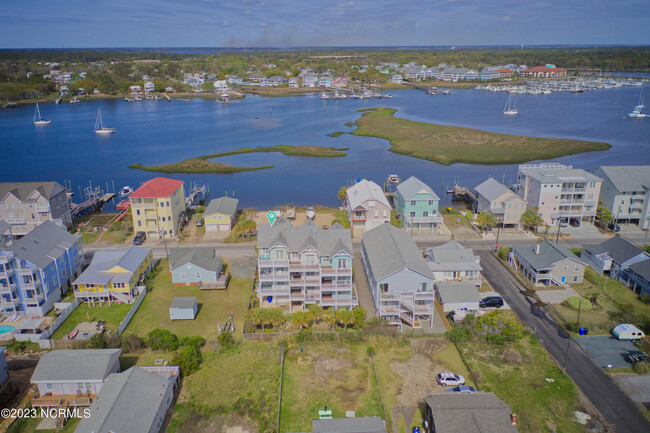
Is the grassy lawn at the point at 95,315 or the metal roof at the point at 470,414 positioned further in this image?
the grassy lawn at the point at 95,315

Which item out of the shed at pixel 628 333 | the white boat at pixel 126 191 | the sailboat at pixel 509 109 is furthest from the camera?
the sailboat at pixel 509 109

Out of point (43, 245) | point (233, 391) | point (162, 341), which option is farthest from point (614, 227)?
point (43, 245)

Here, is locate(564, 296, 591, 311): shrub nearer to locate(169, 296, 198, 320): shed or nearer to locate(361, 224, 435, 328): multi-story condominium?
locate(361, 224, 435, 328): multi-story condominium

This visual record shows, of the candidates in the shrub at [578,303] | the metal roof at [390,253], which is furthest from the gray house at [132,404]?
the shrub at [578,303]

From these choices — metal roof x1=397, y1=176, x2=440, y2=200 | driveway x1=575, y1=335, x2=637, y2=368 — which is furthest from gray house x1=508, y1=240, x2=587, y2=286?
metal roof x1=397, y1=176, x2=440, y2=200

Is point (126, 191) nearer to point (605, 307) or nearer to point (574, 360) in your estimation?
point (574, 360)

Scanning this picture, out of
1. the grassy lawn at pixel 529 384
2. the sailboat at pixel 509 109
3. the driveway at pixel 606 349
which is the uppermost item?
the sailboat at pixel 509 109

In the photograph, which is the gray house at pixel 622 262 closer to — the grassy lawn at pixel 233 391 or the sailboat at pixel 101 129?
the grassy lawn at pixel 233 391
